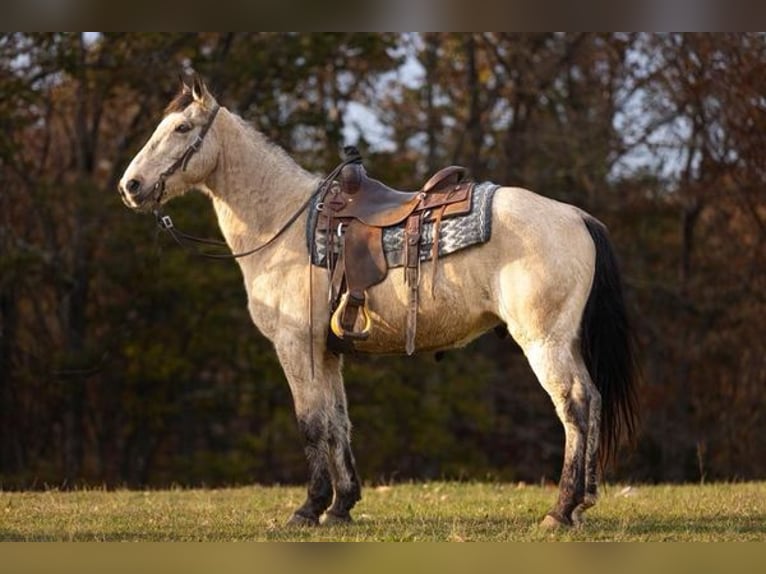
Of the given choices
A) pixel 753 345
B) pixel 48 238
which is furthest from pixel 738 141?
pixel 48 238

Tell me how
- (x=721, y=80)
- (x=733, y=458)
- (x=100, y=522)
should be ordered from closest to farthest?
1. (x=100, y=522)
2. (x=721, y=80)
3. (x=733, y=458)

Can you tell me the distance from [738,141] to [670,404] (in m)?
4.75

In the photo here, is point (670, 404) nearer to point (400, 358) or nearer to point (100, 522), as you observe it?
point (400, 358)

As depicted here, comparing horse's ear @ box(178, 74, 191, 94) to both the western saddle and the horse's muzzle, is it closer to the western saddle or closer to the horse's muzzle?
the horse's muzzle

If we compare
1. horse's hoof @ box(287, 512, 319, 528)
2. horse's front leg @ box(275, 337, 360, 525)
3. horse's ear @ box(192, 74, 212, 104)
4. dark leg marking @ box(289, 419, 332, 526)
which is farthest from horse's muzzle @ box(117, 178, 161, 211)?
horse's hoof @ box(287, 512, 319, 528)

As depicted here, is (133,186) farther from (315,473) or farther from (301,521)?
(301,521)

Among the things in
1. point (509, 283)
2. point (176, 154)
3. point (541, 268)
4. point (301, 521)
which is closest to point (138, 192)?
point (176, 154)

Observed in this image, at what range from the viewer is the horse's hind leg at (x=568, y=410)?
20.9 ft

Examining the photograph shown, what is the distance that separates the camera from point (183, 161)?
23.5ft

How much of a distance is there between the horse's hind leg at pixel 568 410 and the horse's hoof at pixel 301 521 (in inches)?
53.2

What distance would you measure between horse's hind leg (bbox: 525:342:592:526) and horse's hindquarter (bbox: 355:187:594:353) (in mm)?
126

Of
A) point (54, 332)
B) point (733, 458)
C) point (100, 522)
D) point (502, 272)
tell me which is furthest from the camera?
point (54, 332)

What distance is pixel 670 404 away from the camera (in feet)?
63.9

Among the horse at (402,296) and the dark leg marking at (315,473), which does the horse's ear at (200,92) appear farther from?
the dark leg marking at (315,473)
